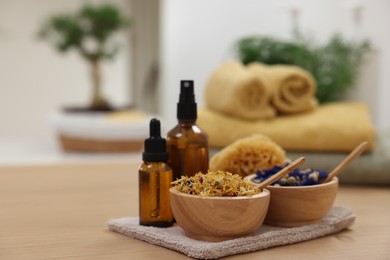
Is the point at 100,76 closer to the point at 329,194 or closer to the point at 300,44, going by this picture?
the point at 300,44

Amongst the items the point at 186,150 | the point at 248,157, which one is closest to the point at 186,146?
the point at 186,150

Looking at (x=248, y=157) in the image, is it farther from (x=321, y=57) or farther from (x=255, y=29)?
(x=255, y=29)

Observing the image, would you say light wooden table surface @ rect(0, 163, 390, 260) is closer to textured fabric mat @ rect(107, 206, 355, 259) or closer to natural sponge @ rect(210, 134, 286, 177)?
textured fabric mat @ rect(107, 206, 355, 259)

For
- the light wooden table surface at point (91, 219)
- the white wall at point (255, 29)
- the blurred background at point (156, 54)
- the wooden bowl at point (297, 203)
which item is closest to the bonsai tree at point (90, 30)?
the blurred background at point (156, 54)

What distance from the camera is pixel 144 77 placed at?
4.59 meters

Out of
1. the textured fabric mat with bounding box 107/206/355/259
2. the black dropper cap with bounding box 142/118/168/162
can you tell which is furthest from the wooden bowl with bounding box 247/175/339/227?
the black dropper cap with bounding box 142/118/168/162

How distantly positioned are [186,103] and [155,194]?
0.35 feet

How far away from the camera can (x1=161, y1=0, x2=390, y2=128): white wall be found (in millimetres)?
1200

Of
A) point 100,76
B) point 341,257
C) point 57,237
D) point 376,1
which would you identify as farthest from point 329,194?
point 100,76

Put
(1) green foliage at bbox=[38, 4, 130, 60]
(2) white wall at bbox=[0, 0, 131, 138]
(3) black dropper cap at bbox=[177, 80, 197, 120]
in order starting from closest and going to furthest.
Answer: (3) black dropper cap at bbox=[177, 80, 197, 120] < (1) green foliage at bbox=[38, 4, 130, 60] < (2) white wall at bbox=[0, 0, 131, 138]

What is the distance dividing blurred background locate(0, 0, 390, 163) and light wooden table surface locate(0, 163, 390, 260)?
448 millimetres

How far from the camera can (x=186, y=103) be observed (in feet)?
2.06

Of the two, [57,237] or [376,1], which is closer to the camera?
[57,237]

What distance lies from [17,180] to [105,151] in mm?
1675
